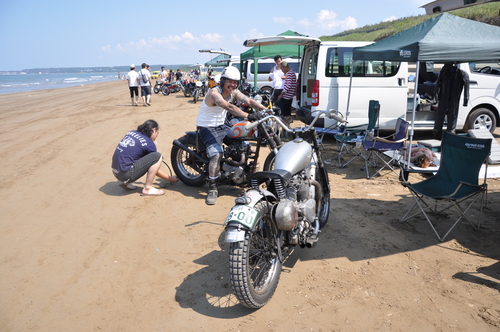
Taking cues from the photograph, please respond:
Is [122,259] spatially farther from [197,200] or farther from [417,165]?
[417,165]

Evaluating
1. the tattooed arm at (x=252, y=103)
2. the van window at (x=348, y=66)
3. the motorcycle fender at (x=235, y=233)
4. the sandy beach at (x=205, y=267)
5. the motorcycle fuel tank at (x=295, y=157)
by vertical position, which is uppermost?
the van window at (x=348, y=66)

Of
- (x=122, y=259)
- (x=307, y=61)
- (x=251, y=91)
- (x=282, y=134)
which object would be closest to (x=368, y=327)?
(x=122, y=259)

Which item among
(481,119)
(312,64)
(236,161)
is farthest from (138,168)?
(481,119)

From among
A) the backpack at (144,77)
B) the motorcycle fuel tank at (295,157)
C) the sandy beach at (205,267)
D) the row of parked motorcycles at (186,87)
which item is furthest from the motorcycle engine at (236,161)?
the row of parked motorcycles at (186,87)

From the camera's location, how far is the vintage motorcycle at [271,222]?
7.93 ft

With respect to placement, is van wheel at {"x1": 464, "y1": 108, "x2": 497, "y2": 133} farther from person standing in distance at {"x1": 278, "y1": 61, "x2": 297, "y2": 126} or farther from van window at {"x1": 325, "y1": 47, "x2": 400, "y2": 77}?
person standing in distance at {"x1": 278, "y1": 61, "x2": 297, "y2": 126}

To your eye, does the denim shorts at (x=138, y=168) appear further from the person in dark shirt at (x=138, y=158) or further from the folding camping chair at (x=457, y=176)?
the folding camping chair at (x=457, y=176)

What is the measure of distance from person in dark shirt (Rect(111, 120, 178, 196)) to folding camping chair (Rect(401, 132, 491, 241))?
129 inches

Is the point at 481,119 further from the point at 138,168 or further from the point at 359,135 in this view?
the point at 138,168

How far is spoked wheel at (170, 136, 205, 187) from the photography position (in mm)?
5176

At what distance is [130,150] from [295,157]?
2718 millimetres

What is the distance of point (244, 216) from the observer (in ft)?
8.05

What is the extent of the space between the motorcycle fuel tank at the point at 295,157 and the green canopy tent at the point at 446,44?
7.79ft

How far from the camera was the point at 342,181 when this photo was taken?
18.3 feet
